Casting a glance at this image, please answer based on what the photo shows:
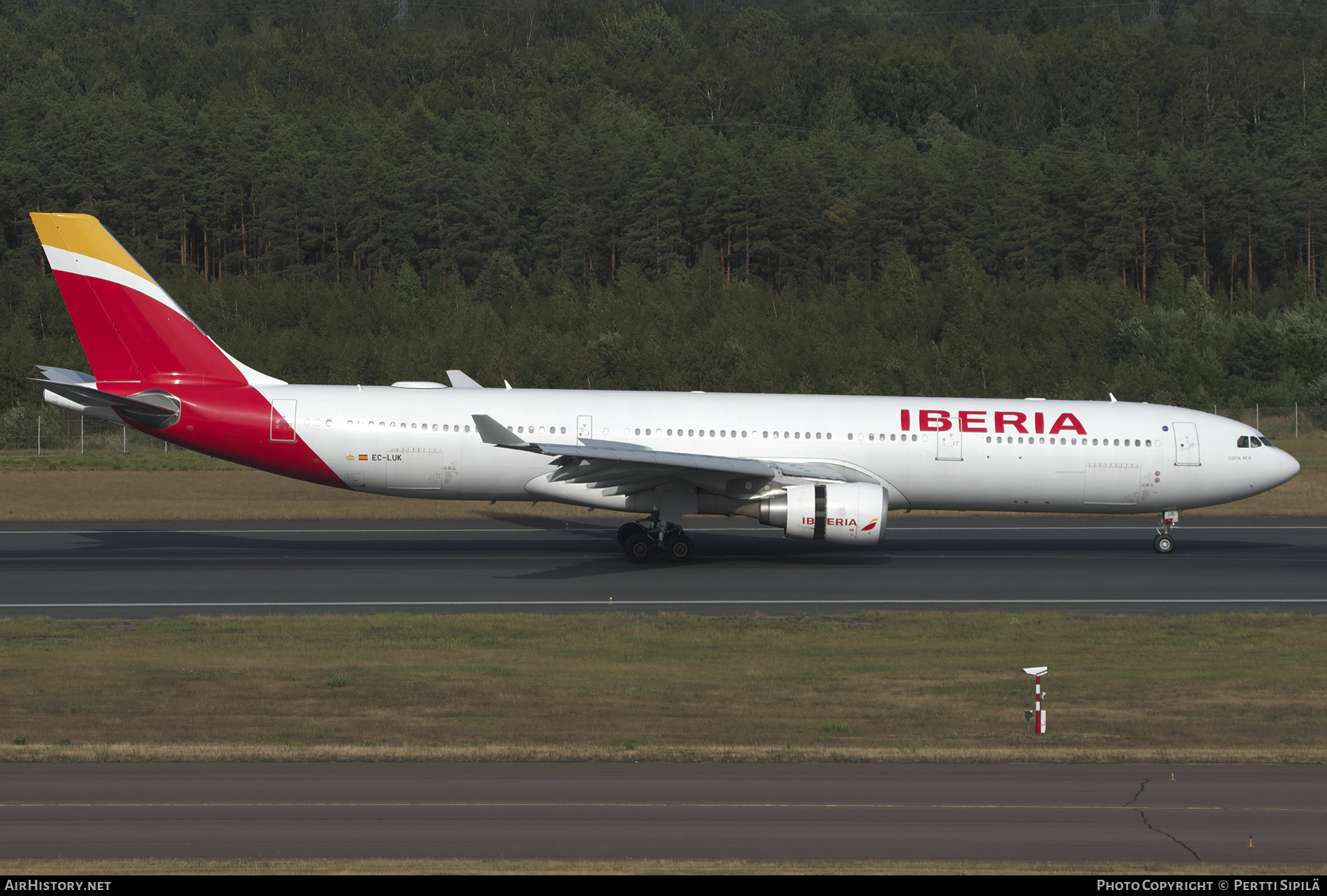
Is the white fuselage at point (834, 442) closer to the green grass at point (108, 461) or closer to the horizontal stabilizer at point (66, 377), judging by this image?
the horizontal stabilizer at point (66, 377)

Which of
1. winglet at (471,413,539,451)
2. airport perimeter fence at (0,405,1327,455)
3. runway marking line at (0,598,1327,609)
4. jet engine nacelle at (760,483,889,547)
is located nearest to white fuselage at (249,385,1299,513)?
jet engine nacelle at (760,483,889,547)

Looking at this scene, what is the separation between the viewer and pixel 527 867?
10500 millimetres

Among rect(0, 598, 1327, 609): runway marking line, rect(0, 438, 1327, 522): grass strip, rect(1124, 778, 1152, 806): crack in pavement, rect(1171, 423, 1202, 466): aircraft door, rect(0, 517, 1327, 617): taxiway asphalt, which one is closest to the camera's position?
rect(1124, 778, 1152, 806): crack in pavement

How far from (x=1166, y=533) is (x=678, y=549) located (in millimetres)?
11247

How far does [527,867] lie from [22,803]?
482 centimetres

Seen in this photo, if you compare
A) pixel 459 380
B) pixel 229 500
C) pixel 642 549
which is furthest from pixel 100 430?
pixel 642 549

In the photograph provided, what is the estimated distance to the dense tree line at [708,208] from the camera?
8188 cm

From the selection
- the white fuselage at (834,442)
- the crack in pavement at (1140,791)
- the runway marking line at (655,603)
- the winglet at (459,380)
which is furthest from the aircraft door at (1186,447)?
the crack in pavement at (1140,791)

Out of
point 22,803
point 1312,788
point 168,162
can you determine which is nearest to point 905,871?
point 1312,788

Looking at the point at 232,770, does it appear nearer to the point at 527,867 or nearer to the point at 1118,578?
the point at 527,867

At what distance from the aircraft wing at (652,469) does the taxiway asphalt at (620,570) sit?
5.87 feet

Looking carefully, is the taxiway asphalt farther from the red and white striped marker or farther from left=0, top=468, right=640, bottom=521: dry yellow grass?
the red and white striped marker

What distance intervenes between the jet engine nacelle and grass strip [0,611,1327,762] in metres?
4.12

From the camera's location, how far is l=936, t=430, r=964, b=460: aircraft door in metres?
29.4
